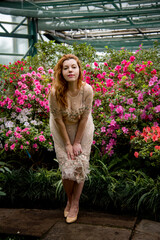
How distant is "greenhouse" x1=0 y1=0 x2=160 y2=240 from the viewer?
2.60 m

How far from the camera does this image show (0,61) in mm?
9680

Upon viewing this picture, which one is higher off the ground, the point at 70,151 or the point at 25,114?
the point at 25,114

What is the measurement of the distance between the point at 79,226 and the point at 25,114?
1935 mm

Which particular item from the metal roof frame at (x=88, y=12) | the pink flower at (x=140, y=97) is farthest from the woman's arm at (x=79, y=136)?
the metal roof frame at (x=88, y=12)

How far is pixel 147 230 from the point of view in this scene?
2457 mm

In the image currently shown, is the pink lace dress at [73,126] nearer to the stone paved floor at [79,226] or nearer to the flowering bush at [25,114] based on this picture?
the stone paved floor at [79,226]

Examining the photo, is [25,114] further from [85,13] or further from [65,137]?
[85,13]

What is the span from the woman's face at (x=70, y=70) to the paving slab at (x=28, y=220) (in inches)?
55.1

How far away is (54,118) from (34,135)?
120cm

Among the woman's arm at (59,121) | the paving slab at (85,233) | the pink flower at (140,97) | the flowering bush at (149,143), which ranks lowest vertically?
the paving slab at (85,233)

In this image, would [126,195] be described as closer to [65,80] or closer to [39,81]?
[65,80]

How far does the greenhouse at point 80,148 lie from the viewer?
2598mm

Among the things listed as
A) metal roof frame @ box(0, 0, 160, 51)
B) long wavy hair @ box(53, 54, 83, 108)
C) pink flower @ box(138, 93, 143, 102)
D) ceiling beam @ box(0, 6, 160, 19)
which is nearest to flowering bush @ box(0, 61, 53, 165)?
long wavy hair @ box(53, 54, 83, 108)

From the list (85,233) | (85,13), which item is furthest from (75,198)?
(85,13)
